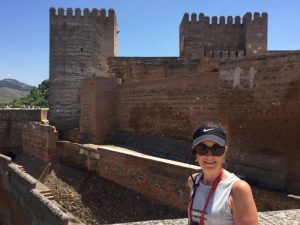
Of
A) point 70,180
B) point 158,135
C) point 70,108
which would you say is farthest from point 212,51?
point 70,180

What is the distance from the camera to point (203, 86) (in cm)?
1086

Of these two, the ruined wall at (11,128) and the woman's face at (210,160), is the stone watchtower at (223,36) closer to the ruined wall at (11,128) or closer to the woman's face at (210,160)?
the ruined wall at (11,128)

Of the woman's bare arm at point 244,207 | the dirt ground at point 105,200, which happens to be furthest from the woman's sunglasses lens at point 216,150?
the dirt ground at point 105,200

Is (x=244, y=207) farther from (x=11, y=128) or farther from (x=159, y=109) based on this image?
(x=11, y=128)

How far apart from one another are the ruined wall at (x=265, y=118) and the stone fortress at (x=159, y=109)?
2 cm

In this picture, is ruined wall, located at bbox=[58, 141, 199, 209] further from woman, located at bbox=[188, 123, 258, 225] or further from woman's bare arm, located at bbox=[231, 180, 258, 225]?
woman's bare arm, located at bbox=[231, 180, 258, 225]

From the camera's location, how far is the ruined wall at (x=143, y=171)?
343 inches

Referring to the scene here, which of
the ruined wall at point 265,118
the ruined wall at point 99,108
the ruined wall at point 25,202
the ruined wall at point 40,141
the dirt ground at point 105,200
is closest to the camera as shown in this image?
the dirt ground at point 105,200

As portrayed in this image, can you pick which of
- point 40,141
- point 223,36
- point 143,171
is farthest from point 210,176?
point 223,36

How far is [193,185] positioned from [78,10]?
18.1 m

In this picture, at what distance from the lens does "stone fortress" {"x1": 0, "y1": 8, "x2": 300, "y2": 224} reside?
24.8 feet

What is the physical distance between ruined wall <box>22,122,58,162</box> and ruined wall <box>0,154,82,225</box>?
7.48 ft

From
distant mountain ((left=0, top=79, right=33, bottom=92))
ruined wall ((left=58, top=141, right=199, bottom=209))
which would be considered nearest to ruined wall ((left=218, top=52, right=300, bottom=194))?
ruined wall ((left=58, top=141, right=199, bottom=209))

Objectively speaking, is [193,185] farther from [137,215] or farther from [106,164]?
[106,164]
